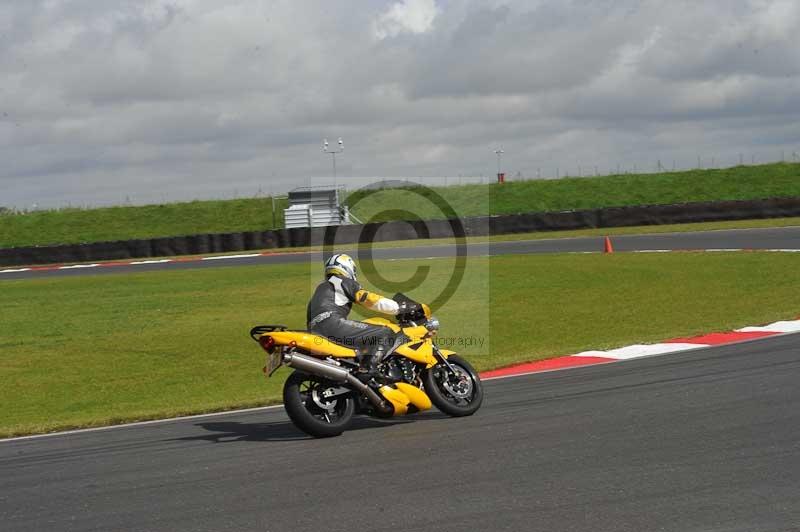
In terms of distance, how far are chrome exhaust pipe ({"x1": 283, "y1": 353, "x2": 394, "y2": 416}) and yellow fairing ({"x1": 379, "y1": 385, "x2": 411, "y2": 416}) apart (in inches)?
1.9

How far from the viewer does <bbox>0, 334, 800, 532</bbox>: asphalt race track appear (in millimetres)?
5895

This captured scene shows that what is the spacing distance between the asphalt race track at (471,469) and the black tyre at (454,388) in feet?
0.64

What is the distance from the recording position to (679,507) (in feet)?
19.0

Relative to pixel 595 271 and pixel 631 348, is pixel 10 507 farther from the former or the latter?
pixel 595 271

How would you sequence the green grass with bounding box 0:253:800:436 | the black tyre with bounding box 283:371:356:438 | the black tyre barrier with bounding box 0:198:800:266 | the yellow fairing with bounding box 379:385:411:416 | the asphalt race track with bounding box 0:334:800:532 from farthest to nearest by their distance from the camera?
the black tyre barrier with bounding box 0:198:800:266, the green grass with bounding box 0:253:800:436, the yellow fairing with bounding box 379:385:411:416, the black tyre with bounding box 283:371:356:438, the asphalt race track with bounding box 0:334:800:532

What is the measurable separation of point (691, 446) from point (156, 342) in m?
12.1

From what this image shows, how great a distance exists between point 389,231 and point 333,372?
31685 millimetres

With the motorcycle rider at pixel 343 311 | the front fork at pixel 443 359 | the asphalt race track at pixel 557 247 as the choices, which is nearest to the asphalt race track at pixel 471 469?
the front fork at pixel 443 359

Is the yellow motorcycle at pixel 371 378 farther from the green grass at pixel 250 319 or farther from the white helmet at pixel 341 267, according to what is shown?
the green grass at pixel 250 319

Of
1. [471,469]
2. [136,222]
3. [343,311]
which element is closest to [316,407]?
[343,311]

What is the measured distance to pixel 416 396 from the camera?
934 centimetres

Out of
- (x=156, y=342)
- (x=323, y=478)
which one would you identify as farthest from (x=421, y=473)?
(x=156, y=342)

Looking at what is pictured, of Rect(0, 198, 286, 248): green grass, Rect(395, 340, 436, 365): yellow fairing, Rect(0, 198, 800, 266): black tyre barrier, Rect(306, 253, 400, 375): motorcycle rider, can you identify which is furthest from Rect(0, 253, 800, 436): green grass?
Rect(0, 198, 286, 248): green grass

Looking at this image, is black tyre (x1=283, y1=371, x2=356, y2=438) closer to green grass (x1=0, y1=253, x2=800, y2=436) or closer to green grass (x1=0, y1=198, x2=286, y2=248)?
green grass (x1=0, y1=253, x2=800, y2=436)
